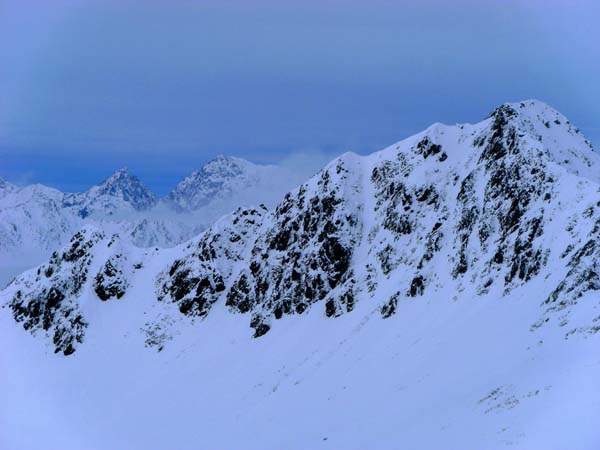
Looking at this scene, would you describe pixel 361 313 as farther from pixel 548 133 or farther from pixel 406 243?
pixel 548 133

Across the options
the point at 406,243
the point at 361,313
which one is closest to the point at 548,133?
the point at 406,243

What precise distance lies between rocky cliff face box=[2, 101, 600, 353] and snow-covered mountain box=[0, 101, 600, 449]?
0.27 meters

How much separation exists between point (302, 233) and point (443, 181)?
2315 centimetres

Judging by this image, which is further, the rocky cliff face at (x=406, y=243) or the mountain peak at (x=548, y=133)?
the mountain peak at (x=548, y=133)

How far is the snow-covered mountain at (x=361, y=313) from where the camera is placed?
118 feet

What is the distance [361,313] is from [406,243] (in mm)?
10689

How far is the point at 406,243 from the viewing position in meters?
70.0

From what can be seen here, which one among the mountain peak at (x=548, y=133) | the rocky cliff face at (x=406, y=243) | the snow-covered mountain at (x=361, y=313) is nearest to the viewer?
the snow-covered mountain at (x=361, y=313)

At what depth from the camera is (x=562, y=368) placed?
30.3m

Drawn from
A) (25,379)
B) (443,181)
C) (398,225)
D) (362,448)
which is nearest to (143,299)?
(25,379)

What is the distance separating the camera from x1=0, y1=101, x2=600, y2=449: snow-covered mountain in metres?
35.9

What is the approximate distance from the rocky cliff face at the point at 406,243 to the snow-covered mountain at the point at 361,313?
0.88 feet

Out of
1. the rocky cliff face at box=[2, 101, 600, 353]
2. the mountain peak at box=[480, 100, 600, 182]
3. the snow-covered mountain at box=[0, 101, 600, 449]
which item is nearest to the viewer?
the snow-covered mountain at box=[0, 101, 600, 449]

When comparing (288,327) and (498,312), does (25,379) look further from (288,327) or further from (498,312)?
(498,312)
